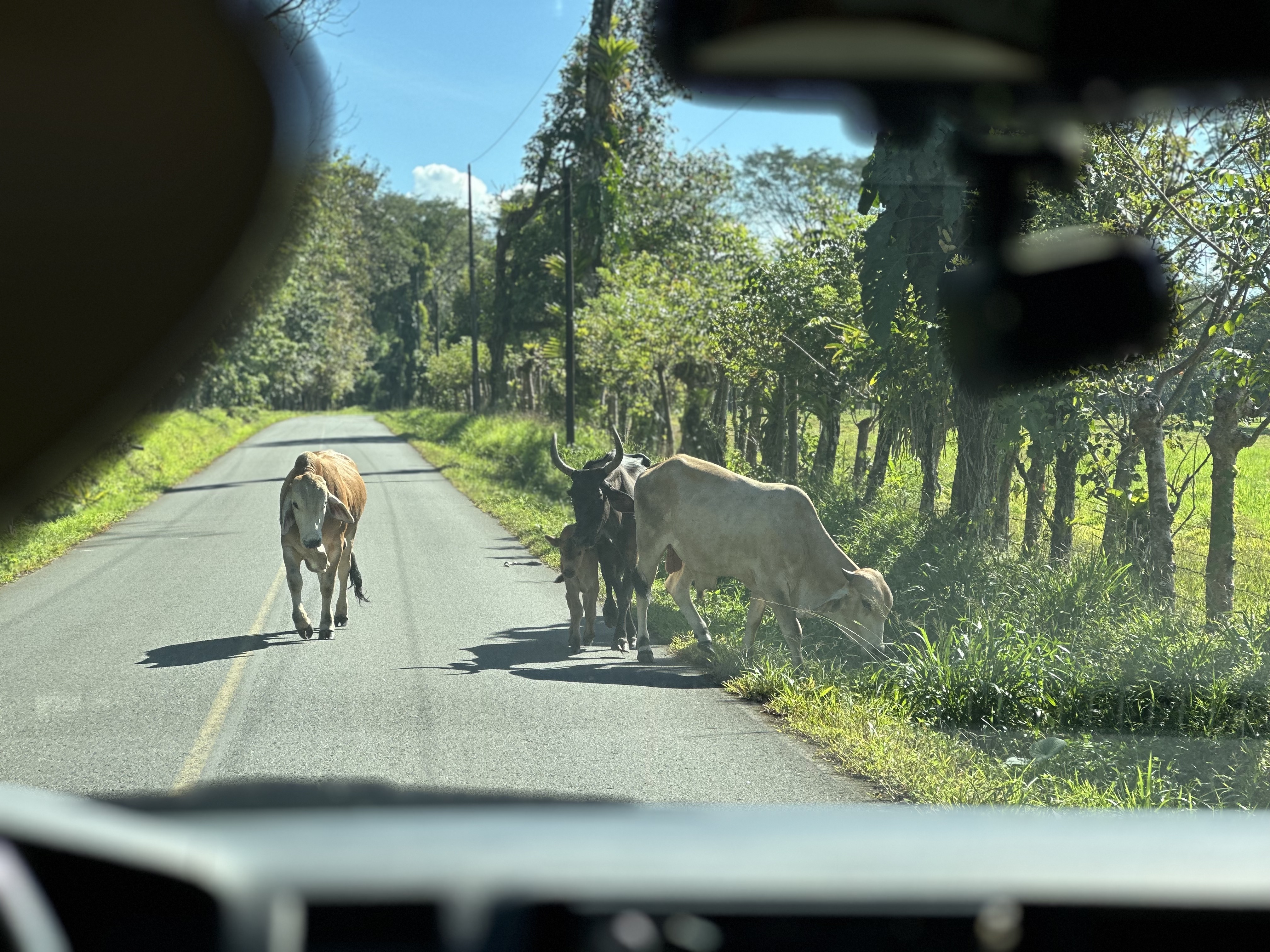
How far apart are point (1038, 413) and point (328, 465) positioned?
6410 mm

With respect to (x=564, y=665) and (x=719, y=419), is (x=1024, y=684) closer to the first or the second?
(x=564, y=665)

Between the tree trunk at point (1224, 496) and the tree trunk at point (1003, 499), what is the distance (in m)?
2.03

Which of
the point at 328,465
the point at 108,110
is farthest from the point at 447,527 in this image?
the point at 108,110

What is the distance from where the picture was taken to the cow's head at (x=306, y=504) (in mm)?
10148

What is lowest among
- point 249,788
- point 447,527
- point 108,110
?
point 447,527

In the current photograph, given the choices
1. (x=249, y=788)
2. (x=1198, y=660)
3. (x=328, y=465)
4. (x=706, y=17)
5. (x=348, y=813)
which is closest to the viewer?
(x=348, y=813)

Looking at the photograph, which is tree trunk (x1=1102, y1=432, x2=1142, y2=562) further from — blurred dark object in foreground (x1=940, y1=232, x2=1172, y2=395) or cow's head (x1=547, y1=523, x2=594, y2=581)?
cow's head (x1=547, y1=523, x2=594, y2=581)

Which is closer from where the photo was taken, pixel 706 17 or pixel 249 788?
pixel 249 788

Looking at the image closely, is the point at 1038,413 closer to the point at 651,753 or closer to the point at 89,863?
the point at 651,753

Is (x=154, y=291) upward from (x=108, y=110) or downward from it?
downward

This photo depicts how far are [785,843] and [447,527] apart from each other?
16.4 m

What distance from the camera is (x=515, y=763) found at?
6.29 meters

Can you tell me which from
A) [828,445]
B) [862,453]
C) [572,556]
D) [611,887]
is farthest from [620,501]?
[611,887]

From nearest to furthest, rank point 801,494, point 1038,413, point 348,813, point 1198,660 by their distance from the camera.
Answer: point 348,813 → point 1198,660 → point 801,494 → point 1038,413
